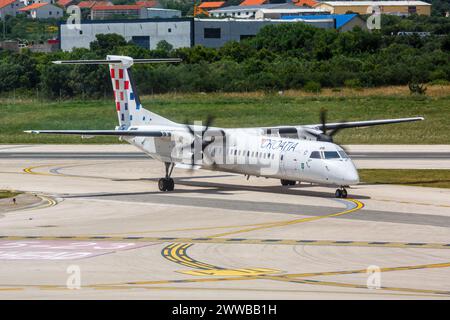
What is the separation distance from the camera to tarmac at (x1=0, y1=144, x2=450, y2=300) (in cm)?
2358

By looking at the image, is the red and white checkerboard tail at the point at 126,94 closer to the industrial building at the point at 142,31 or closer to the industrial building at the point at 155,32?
the industrial building at the point at 142,31

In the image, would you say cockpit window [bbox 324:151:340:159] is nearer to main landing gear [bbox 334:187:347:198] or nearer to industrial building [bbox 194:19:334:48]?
main landing gear [bbox 334:187:347:198]

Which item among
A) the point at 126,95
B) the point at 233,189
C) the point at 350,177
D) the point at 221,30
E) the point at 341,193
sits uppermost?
the point at 221,30

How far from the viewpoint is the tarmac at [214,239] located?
77.4 ft

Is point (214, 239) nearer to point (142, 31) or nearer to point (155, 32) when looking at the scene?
point (155, 32)

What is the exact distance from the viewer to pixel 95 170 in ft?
183

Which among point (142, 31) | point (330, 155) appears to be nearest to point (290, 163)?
point (330, 155)

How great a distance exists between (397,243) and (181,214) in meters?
10.7

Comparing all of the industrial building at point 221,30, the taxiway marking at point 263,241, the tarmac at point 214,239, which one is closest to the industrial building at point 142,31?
the industrial building at point 221,30

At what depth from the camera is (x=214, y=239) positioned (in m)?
32.0

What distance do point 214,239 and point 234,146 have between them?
13.7 m

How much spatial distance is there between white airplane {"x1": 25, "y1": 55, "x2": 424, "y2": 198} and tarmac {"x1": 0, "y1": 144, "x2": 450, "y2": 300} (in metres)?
1.24

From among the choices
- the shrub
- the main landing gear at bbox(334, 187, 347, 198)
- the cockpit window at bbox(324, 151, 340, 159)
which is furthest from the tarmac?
the shrub
